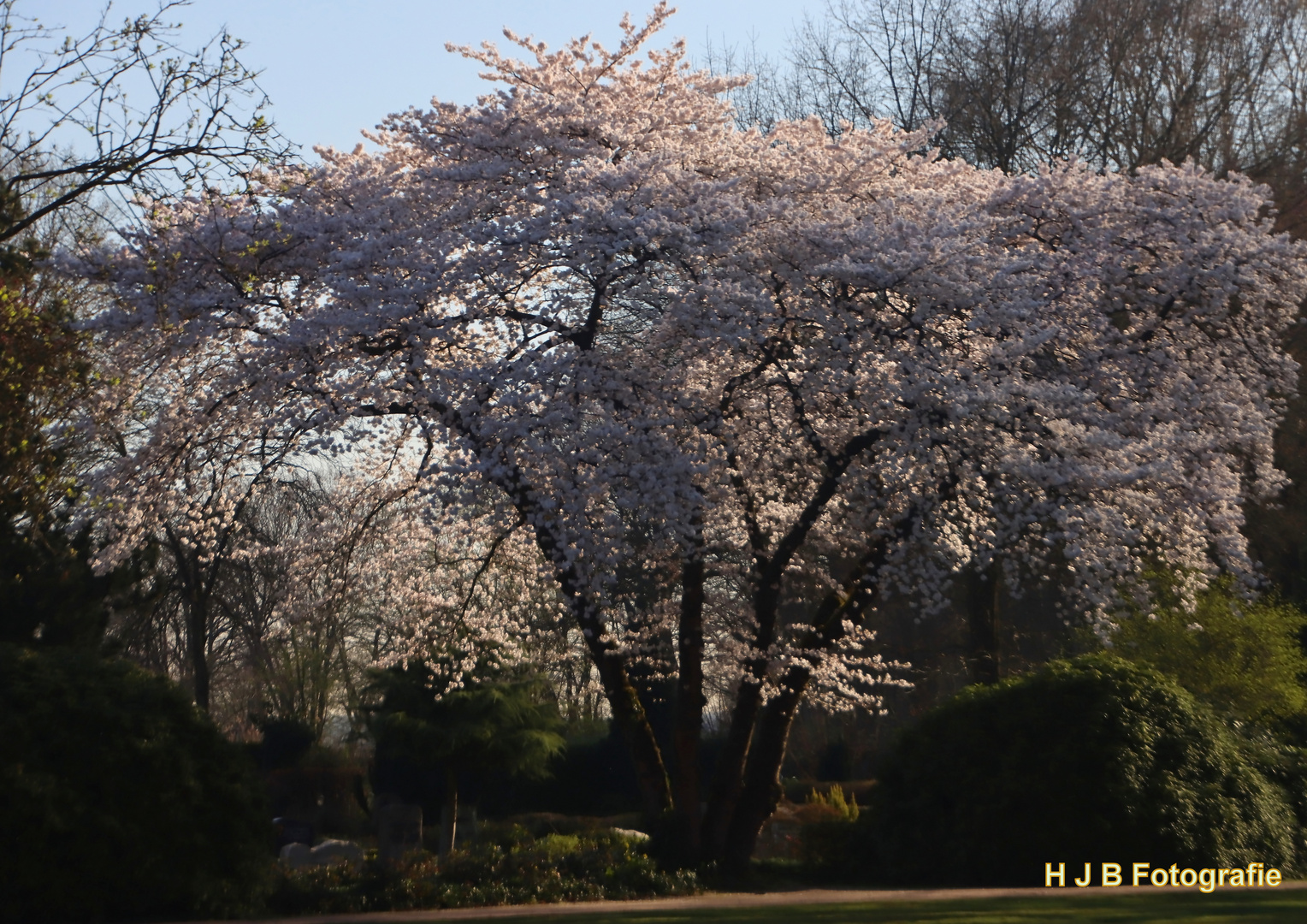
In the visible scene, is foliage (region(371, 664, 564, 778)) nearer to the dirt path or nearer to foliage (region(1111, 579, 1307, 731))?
the dirt path

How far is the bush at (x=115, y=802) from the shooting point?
7926 millimetres

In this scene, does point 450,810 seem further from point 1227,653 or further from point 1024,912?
point 1024,912

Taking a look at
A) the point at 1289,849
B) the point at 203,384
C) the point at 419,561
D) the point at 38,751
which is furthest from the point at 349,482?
the point at 1289,849

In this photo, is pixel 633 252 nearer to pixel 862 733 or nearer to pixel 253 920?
pixel 253 920

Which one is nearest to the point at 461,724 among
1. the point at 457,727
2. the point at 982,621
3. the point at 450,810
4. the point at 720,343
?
the point at 457,727

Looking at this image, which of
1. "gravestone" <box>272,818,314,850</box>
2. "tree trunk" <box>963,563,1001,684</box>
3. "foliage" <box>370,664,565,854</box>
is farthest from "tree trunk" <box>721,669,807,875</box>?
"gravestone" <box>272,818,314,850</box>

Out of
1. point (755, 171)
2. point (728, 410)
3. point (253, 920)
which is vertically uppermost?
point (755, 171)

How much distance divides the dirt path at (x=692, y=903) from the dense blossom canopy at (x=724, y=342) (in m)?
2.19

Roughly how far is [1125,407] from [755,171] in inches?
160

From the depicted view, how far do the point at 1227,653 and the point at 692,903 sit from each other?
9.47 m

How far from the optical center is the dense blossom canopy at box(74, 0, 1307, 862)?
10.0 m

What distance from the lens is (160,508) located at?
1163 cm

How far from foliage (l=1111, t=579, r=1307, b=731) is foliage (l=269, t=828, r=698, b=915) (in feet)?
24.1

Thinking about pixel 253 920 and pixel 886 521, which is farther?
pixel 886 521
